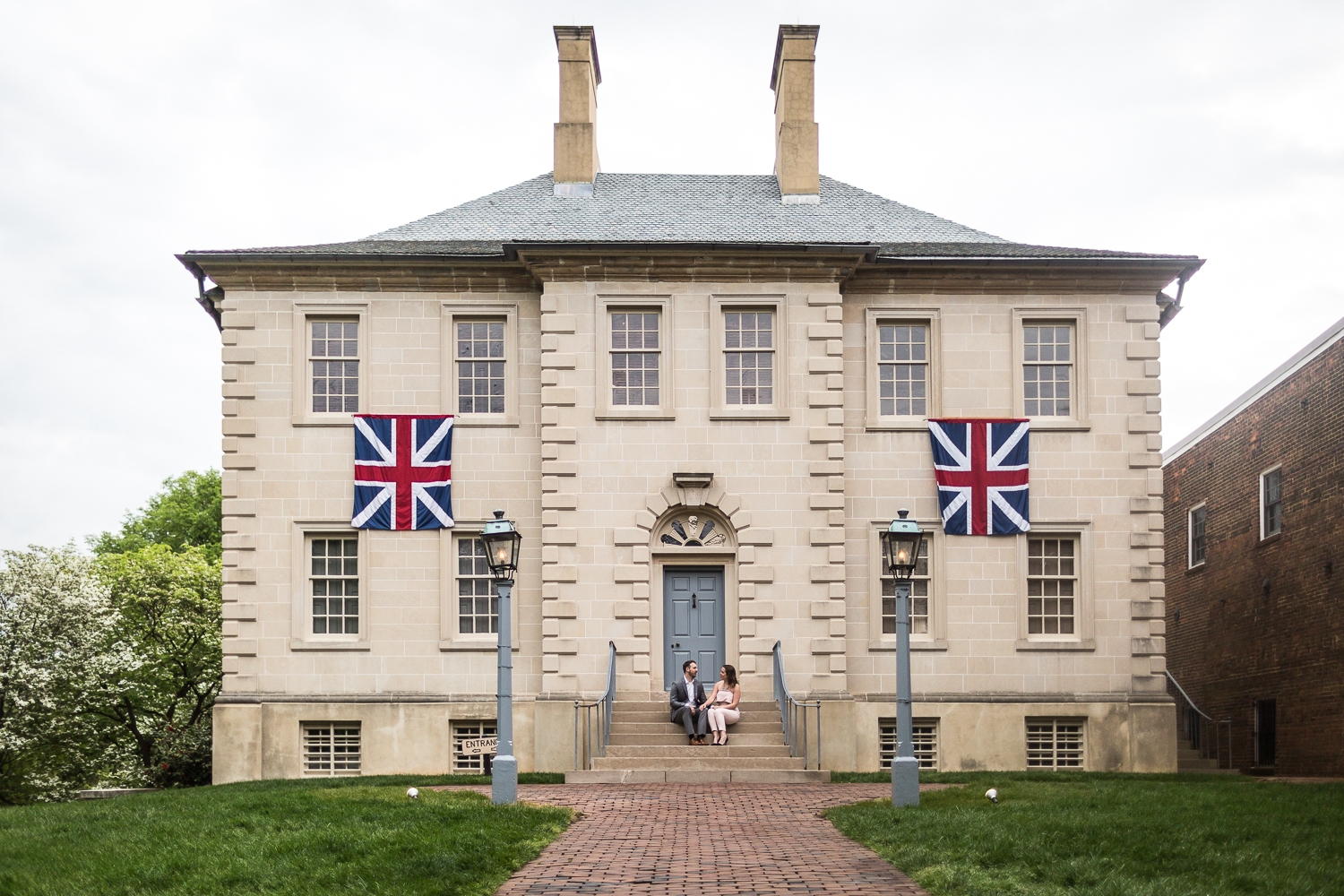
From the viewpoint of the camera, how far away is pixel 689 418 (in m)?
23.3

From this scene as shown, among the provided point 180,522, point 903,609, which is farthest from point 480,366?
point 180,522

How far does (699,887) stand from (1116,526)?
15548 millimetres

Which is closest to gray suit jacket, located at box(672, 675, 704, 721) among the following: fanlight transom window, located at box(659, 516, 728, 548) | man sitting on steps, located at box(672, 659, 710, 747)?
man sitting on steps, located at box(672, 659, 710, 747)

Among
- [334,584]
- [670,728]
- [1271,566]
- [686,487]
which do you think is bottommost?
[670,728]

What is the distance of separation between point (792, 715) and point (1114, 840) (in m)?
10.4

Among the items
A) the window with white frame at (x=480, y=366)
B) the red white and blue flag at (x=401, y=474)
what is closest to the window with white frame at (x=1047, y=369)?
the window with white frame at (x=480, y=366)

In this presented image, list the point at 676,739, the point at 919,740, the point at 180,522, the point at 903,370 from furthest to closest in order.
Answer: the point at 180,522 → the point at 903,370 → the point at 919,740 → the point at 676,739

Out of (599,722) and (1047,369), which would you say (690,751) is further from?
(1047,369)

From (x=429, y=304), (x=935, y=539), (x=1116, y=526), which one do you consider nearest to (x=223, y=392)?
(x=429, y=304)

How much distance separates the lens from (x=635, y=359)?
929 inches

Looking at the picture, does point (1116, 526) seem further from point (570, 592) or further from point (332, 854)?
point (332, 854)

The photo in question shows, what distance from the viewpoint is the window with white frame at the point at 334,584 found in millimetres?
23422

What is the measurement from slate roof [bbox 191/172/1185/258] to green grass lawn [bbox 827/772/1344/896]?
10901 millimetres

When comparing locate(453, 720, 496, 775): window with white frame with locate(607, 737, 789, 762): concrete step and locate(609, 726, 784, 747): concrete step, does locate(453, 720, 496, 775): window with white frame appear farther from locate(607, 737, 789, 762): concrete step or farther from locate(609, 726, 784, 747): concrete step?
locate(607, 737, 789, 762): concrete step
